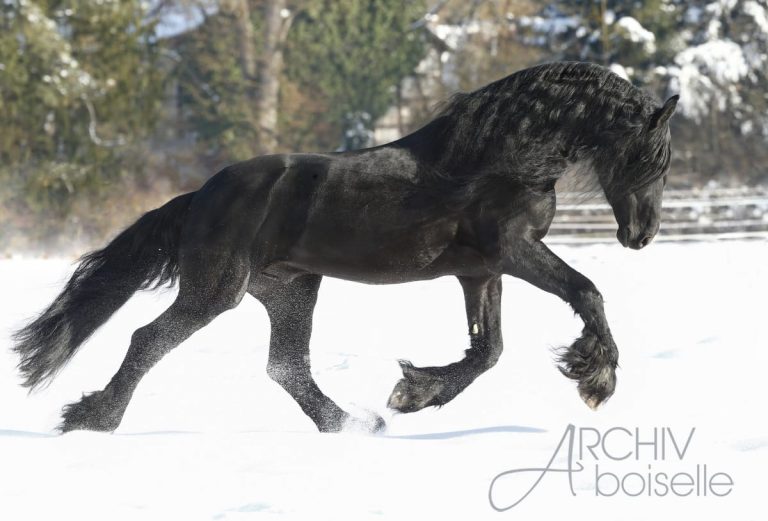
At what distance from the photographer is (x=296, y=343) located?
233 inches

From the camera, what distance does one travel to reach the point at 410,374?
548 centimetres

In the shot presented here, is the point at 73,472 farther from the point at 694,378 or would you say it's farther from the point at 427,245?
the point at 694,378

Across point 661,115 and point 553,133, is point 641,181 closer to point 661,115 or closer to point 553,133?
point 661,115

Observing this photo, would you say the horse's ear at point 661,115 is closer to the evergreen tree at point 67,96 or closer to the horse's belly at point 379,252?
the horse's belly at point 379,252

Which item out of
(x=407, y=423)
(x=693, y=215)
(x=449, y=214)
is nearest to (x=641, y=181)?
(x=449, y=214)

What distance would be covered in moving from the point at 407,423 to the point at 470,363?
2.10 feet

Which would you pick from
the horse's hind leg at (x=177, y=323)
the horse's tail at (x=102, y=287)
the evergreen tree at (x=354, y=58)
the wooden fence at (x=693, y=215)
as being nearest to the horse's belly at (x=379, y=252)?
the horse's hind leg at (x=177, y=323)

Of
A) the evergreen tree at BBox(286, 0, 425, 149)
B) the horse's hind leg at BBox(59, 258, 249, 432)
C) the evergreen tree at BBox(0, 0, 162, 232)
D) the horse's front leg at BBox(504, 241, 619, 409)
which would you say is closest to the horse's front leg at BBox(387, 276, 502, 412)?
the horse's front leg at BBox(504, 241, 619, 409)

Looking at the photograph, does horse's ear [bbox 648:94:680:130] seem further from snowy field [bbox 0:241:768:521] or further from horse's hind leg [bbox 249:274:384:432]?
horse's hind leg [bbox 249:274:384:432]

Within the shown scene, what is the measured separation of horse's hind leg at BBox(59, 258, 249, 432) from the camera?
546 cm

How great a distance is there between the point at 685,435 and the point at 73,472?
256 cm

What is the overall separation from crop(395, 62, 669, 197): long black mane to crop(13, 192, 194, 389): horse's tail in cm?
153

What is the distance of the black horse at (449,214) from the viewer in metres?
5.07

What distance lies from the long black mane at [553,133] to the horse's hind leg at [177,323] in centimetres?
110
